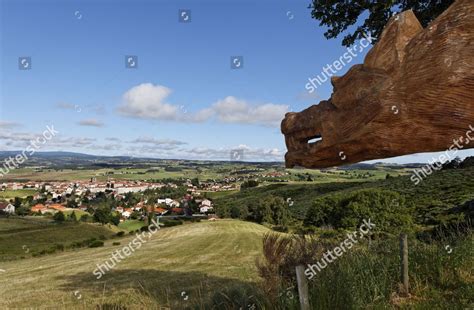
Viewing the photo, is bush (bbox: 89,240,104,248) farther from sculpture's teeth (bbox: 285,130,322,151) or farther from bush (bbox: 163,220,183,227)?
sculpture's teeth (bbox: 285,130,322,151)

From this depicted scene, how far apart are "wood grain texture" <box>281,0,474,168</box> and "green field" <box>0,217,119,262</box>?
6340cm

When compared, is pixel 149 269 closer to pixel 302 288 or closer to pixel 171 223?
pixel 302 288

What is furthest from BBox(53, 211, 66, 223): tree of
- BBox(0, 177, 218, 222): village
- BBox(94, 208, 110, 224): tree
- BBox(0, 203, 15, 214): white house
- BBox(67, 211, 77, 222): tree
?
BBox(0, 203, 15, 214): white house

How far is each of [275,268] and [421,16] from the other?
7.78m

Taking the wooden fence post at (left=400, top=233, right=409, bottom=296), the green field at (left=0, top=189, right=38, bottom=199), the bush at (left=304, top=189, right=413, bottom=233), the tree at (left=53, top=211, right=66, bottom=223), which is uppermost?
the wooden fence post at (left=400, top=233, right=409, bottom=296)

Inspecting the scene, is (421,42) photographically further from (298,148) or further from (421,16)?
(421,16)

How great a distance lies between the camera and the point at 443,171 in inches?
3420

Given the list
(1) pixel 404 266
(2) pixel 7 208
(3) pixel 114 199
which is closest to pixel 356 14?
(1) pixel 404 266

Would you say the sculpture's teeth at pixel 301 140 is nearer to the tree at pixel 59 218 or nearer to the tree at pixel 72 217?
the tree at pixel 59 218

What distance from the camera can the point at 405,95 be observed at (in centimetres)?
232

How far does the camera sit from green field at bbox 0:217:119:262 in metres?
60.3

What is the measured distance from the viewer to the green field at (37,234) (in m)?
60.3

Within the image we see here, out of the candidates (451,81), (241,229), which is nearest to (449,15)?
(451,81)

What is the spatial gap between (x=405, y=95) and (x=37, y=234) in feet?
265
